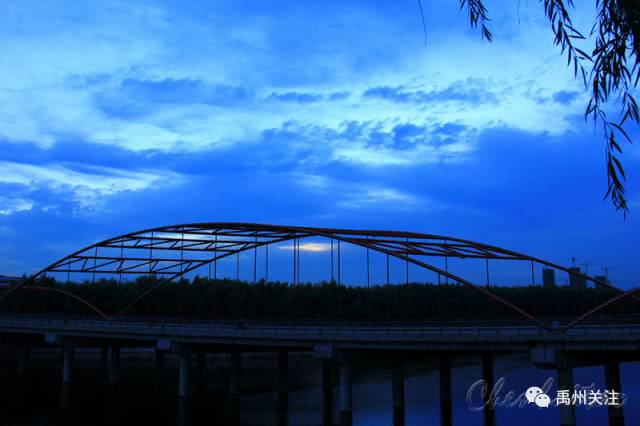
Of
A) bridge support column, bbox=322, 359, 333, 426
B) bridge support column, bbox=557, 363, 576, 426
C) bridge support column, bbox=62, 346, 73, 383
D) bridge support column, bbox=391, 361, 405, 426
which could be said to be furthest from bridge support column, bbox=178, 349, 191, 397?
bridge support column, bbox=557, 363, 576, 426

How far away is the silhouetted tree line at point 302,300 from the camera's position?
364 ft

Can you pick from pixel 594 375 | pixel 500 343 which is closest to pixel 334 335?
pixel 500 343

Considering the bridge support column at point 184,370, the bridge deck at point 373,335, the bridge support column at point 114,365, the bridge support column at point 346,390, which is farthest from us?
the bridge support column at point 114,365

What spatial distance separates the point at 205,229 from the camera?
6631cm

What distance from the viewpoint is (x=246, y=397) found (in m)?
63.3

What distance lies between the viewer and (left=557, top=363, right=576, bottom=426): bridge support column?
39781 millimetres

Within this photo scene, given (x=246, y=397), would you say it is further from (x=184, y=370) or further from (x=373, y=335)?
(x=373, y=335)

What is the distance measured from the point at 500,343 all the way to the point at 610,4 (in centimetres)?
3325

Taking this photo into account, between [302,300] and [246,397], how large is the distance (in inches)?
2120

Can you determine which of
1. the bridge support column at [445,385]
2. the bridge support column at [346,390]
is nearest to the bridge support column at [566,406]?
the bridge support column at [445,385]

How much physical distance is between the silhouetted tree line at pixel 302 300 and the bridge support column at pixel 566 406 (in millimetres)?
64189

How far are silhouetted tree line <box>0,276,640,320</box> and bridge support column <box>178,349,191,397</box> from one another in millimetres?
47261

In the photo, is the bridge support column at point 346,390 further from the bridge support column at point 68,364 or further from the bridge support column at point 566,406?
the bridge support column at point 68,364

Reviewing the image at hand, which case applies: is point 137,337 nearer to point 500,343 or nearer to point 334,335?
point 334,335
